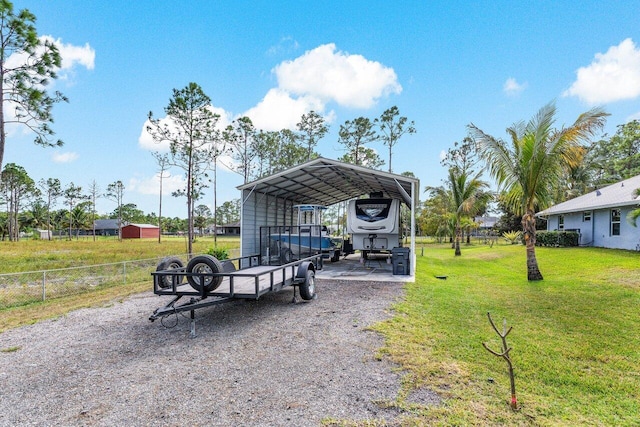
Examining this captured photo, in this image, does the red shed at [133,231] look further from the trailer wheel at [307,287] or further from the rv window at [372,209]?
the trailer wheel at [307,287]

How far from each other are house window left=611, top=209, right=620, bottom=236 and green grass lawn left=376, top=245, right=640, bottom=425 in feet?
32.0

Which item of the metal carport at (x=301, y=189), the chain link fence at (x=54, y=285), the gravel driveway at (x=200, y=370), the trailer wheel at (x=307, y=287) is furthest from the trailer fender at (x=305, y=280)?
the chain link fence at (x=54, y=285)

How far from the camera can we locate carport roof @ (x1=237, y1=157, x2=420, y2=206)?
12699mm

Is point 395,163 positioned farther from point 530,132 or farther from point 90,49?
point 90,49

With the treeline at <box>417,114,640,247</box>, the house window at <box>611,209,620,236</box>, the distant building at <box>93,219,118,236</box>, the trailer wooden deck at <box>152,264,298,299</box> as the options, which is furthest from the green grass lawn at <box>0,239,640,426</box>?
the distant building at <box>93,219,118,236</box>

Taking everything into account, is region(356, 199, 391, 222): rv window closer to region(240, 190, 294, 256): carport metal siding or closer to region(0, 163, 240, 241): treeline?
region(240, 190, 294, 256): carport metal siding

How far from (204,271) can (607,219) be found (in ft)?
72.5

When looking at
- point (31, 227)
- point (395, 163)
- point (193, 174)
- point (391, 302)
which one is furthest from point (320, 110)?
point (31, 227)

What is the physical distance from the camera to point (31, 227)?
69750 mm

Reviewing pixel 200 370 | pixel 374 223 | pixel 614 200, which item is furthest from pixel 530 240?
pixel 200 370

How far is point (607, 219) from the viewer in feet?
61.9

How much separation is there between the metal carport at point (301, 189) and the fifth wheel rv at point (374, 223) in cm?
94

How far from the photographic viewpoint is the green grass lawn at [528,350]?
350cm

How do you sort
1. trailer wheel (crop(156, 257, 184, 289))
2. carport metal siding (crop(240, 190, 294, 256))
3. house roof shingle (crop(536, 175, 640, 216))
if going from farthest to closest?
house roof shingle (crop(536, 175, 640, 216))
carport metal siding (crop(240, 190, 294, 256))
trailer wheel (crop(156, 257, 184, 289))
